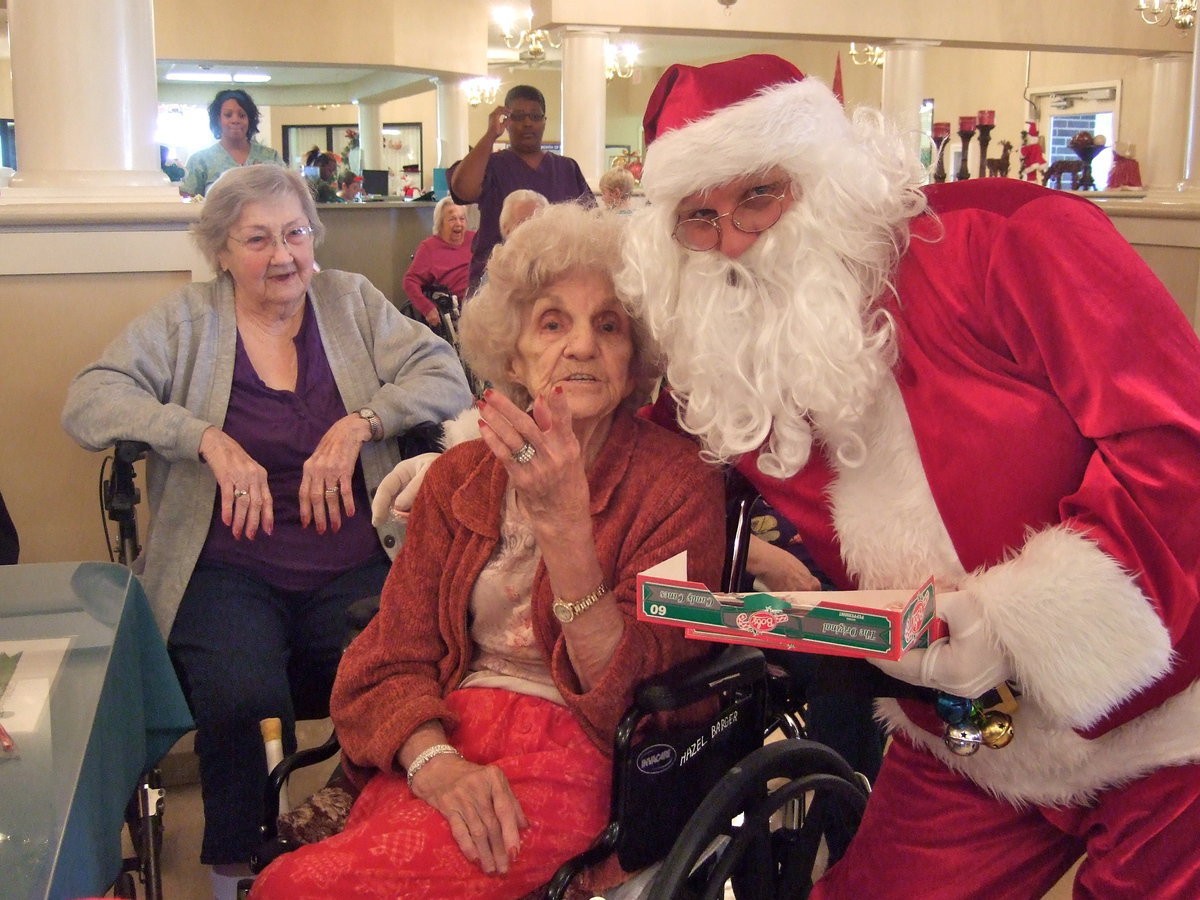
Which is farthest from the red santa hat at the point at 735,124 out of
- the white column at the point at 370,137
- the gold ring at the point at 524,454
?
the white column at the point at 370,137

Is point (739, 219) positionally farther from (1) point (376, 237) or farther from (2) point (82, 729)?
(1) point (376, 237)

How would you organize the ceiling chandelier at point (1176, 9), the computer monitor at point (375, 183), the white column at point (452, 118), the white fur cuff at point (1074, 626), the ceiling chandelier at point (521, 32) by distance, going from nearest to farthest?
1. the white fur cuff at point (1074, 626)
2. the ceiling chandelier at point (1176, 9)
3. the computer monitor at point (375, 183)
4. the ceiling chandelier at point (521, 32)
5. the white column at point (452, 118)

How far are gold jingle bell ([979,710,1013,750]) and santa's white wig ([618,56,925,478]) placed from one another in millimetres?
335

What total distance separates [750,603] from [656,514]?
359 millimetres

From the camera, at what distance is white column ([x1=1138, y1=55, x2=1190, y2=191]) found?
11406 millimetres

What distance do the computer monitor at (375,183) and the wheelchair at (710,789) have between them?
33.7 feet

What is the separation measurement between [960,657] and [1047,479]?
224 millimetres

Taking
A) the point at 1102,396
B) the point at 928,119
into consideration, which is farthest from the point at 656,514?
the point at 928,119

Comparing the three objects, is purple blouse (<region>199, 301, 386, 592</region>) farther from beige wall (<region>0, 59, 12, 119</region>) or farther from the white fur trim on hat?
beige wall (<region>0, 59, 12, 119</region>)

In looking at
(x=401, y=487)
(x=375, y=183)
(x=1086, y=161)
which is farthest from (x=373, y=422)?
(x=375, y=183)

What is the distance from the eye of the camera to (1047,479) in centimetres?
129

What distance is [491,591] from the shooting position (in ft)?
5.18

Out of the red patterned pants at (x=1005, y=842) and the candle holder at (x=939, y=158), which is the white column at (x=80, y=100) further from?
the red patterned pants at (x=1005, y=842)

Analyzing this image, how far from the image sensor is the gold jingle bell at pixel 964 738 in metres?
1.29
